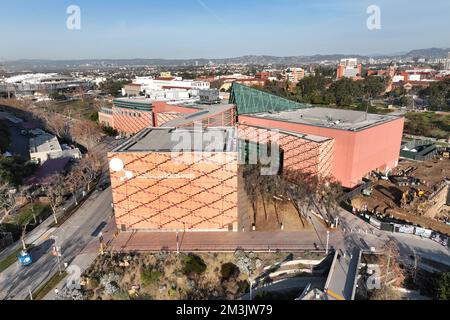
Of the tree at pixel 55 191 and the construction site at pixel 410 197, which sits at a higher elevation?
the tree at pixel 55 191

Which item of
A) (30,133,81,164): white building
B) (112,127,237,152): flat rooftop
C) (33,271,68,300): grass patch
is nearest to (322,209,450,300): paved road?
(112,127,237,152): flat rooftop

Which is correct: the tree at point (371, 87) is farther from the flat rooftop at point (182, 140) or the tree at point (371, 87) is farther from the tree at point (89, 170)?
the tree at point (89, 170)

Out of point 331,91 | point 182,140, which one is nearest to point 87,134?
point 182,140

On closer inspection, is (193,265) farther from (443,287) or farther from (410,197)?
(410,197)

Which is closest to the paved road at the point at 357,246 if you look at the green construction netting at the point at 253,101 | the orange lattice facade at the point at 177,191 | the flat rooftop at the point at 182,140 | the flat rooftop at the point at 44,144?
the orange lattice facade at the point at 177,191

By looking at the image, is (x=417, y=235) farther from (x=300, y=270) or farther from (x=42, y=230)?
(x=42, y=230)
